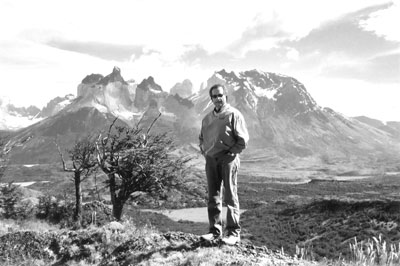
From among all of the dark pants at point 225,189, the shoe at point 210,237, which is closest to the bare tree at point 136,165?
the dark pants at point 225,189

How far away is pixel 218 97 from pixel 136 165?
12399 mm

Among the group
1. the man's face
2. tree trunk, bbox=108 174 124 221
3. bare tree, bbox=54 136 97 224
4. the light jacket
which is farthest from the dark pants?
tree trunk, bbox=108 174 124 221

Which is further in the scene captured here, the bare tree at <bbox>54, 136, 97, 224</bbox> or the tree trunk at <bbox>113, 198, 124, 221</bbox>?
the tree trunk at <bbox>113, 198, 124, 221</bbox>

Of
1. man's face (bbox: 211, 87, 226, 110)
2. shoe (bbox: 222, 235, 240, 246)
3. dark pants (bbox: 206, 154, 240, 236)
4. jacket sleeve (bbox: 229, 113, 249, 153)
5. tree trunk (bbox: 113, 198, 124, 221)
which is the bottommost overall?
tree trunk (bbox: 113, 198, 124, 221)

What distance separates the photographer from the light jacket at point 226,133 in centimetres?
759

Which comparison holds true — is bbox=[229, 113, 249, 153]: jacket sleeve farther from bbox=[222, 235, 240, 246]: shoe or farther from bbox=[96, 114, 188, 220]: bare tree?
bbox=[96, 114, 188, 220]: bare tree

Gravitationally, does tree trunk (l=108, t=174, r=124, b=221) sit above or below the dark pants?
below

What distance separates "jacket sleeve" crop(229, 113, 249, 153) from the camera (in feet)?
24.7

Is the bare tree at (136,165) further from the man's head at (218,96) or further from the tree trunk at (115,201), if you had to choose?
the man's head at (218,96)

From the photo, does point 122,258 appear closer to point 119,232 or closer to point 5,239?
point 119,232

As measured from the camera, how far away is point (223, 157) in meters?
7.74

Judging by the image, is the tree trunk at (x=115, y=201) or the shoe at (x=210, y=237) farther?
the tree trunk at (x=115, y=201)

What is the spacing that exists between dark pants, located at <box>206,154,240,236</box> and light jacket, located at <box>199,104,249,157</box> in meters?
0.21

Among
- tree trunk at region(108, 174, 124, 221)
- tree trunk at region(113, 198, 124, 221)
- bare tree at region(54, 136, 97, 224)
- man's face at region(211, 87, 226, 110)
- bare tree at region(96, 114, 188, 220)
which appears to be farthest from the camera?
bare tree at region(96, 114, 188, 220)
